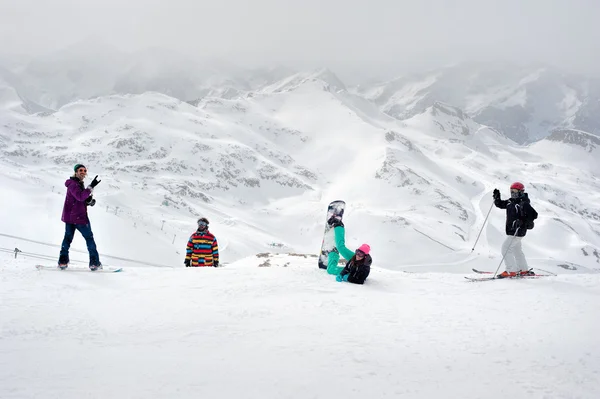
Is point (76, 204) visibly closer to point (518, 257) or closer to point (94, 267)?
point (94, 267)

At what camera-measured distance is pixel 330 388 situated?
4.65m

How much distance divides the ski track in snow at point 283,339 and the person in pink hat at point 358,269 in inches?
18.0

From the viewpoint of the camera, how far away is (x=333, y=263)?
35.1ft

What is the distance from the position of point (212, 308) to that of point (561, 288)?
8.10m

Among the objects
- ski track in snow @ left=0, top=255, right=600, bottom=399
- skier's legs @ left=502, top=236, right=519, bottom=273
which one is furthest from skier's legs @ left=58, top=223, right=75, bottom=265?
skier's legs @ left=502, top=236, right=519, bottom=273

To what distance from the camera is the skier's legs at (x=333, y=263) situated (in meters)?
10.5

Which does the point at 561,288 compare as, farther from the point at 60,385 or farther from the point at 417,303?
the point at 60,385

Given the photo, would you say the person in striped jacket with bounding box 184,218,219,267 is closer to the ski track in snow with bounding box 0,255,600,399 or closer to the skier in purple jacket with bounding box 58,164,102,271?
the ski track in snow with bounding box 0,255,600,399

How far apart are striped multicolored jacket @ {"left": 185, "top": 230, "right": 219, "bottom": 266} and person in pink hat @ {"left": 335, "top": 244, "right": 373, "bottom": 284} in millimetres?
4437

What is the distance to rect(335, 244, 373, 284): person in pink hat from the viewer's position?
974cm

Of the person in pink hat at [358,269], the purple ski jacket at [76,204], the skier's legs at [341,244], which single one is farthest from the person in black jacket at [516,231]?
the purple ski jacket at [76,204]

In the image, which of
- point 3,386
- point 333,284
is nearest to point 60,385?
point 3,386

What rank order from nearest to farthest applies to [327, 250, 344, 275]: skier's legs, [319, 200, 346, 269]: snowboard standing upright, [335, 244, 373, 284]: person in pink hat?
[335, 244, 373, 284]: person in pink hat < [327, 250, 344, 275]: skier's legs < [319, 200, 346, 269]: snowboard standing upright

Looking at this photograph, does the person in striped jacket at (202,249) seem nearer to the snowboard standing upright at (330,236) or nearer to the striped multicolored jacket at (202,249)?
the striped multicolored jacket at (202,249)
